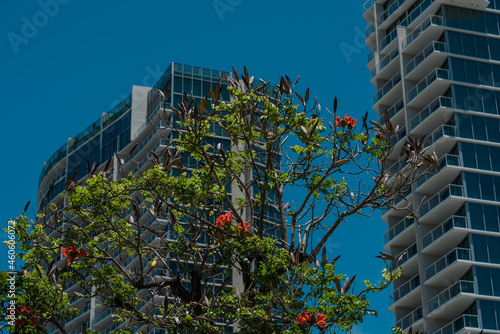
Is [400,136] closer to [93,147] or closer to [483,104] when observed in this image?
[483,104]

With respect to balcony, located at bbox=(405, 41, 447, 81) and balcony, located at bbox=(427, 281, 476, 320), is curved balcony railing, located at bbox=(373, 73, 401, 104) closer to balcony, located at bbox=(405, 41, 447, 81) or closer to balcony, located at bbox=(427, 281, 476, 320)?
balcony, located at bbox=(405, 41, 447, 81)

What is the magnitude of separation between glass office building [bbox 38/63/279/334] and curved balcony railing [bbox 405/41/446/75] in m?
16.6

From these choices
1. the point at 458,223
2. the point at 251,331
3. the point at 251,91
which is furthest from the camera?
the point at 458,223

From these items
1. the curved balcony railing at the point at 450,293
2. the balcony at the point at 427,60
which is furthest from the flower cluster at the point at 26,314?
the balcony at the point at 427,60

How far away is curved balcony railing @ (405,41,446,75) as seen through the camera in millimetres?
81875

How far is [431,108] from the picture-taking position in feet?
267

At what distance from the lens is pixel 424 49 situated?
83750mm

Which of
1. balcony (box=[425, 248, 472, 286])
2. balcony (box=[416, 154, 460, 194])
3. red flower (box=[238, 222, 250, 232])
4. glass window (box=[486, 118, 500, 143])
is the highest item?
glass window (box=[486, 118, 500, 143])

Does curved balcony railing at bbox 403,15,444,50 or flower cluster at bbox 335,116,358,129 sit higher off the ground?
curved balcony railing at bbox 403,15,444,50

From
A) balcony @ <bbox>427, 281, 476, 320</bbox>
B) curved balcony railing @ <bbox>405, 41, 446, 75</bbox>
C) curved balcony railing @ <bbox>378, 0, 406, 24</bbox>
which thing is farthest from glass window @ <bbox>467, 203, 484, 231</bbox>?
curved balcony railing @ <bbox>378, 0, 406, 24</bbox>

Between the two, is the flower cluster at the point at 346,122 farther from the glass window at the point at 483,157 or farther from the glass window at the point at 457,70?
the glass window at the point at 457,70

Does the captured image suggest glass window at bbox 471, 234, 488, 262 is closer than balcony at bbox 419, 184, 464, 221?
Yes

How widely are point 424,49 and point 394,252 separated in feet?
56.4

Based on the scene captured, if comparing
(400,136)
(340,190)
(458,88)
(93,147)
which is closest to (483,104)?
(458,88)
